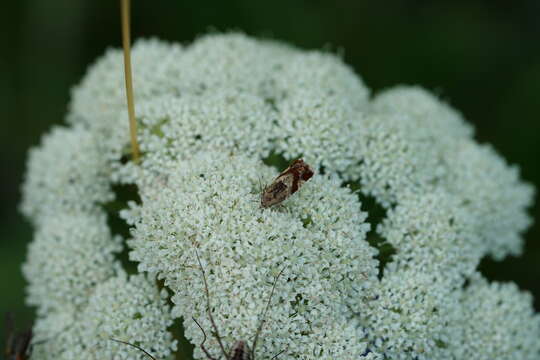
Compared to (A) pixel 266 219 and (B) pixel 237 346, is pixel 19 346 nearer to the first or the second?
(B) pixel 237 346

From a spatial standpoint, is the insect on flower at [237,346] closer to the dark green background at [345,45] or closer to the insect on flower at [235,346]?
the insect on flower at [235,346]

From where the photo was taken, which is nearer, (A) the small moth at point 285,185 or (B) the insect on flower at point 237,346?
(B) the insect on flower at point 237,346

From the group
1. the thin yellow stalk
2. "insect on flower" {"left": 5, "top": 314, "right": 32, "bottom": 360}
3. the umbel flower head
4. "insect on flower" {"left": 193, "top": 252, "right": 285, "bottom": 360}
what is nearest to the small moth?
the umbel flower head

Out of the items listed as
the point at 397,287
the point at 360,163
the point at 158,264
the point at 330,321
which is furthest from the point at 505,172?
the point at 158,264

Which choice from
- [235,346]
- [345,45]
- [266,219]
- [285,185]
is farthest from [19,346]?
[345,45]

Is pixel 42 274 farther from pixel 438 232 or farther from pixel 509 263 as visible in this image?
pixel 509 263

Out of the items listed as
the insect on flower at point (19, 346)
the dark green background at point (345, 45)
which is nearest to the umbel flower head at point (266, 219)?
the insect on flower at point (19, 346)
